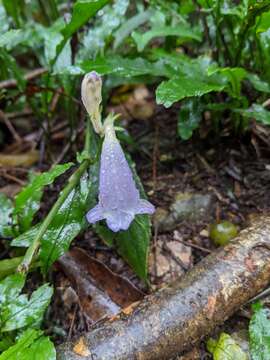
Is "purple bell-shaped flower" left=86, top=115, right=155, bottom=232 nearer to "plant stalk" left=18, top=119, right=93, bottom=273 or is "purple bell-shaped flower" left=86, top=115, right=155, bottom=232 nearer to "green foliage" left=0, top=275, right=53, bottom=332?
"plant stalk" left=18, top=119, right=93, bottom=273

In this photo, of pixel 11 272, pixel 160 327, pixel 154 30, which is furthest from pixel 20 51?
pixel 160 327

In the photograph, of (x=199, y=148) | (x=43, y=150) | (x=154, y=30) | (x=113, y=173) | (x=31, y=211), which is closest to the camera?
(x=113, y=173)

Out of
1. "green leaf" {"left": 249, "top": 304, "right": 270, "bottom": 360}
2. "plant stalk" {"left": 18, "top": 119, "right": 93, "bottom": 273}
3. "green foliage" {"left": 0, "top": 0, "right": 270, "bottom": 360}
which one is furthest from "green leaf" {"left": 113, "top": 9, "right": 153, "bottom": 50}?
"green leaf" {"left": 249, "top": 304, "right": 270, "bottom": 360}

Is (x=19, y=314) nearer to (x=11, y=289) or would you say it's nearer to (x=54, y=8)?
(x=11, y=289)

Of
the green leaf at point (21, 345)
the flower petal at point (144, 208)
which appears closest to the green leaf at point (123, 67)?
the flower petal at point (144, 208)

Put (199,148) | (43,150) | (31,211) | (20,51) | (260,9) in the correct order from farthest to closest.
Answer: (20,51) < (43,150) < (199,148) < (31,211) < (260,9)

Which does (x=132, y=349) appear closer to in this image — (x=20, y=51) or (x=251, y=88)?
(x=251, y=88)
